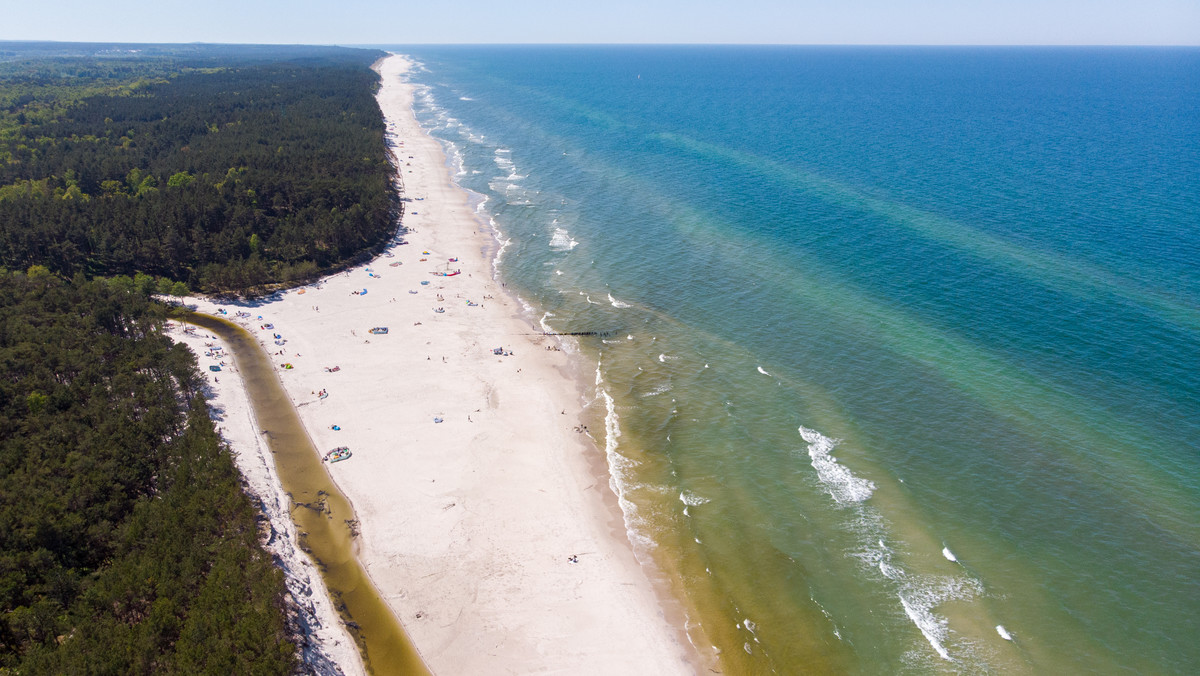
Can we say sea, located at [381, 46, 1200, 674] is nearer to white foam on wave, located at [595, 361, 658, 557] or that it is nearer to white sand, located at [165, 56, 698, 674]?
white foam on wave, located at [595, 361, 658, 557]

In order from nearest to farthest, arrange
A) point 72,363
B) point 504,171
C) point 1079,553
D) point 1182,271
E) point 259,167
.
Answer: point 1079,553
point 72,363
point 1182,271
point 259,167
point 504,171

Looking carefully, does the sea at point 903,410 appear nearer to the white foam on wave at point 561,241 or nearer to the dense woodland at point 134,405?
the white foam on wave at point 561,241

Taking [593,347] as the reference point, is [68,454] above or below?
above

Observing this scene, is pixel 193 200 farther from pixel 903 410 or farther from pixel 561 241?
pixel 903 410

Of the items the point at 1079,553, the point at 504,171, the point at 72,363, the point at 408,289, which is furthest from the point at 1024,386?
the point at 504,171

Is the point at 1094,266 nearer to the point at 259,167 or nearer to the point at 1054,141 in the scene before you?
the point at 1054,141

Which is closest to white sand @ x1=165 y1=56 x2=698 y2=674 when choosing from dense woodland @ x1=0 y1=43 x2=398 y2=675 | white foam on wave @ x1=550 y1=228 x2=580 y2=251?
dense woodland @ x1=0 y1=43 x2=398 y2=675

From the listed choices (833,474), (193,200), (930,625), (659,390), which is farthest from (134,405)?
(930,625)
